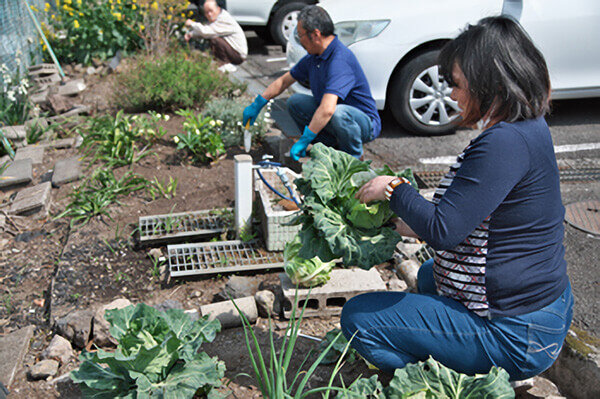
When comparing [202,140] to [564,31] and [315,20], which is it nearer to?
[315,20]

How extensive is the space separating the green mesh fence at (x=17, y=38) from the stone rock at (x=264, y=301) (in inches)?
190

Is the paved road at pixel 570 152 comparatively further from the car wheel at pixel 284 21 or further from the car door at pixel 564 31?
the car wheel at pixel 284 21

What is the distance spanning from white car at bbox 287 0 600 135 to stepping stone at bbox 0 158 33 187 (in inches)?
109

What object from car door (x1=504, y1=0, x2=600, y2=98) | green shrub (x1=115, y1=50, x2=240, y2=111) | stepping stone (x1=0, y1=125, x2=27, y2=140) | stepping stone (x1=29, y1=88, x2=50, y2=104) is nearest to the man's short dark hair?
green shrub (x1=115, y1=50, x2=240, y2=111)

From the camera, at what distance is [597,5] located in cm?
546

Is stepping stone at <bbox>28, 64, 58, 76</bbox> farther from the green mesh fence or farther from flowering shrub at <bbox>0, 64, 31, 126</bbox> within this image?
flowering shrub at <bbox>0, 64, 31, 126</bbox>

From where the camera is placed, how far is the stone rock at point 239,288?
11.0ft

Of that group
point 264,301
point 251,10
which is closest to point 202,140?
point 264,301

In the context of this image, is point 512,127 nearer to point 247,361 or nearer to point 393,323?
point 393,323

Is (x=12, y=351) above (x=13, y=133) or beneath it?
beneath

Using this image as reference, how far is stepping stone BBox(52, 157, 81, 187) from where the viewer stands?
484cm

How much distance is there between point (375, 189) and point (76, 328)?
190 cm

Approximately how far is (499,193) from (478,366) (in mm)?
739

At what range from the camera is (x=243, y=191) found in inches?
150
